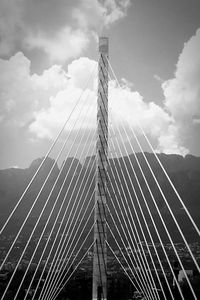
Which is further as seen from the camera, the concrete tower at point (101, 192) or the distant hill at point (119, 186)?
the distant hill at point (119, 186)

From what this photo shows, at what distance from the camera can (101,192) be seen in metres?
11.0

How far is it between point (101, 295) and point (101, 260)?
3.50 feet

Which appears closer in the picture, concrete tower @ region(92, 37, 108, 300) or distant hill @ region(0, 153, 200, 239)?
concrete tower @ region(92, 37, 108, 300)

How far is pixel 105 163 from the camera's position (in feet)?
36.2

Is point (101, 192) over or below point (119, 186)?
below

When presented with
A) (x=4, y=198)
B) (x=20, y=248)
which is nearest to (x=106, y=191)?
(x=20, y=248)

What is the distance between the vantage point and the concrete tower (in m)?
10.6

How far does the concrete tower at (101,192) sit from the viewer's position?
10.6 m

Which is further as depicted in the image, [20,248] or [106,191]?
[20,248]

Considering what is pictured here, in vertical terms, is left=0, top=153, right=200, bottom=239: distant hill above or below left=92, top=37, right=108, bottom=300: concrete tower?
above

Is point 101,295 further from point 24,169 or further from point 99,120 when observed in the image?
point 24,169

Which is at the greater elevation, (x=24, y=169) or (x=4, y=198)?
(x=24, y=169)

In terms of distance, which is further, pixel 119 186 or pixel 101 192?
pixel 119 186

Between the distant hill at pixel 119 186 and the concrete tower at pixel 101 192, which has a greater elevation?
the distant hill at pixel 119 186
